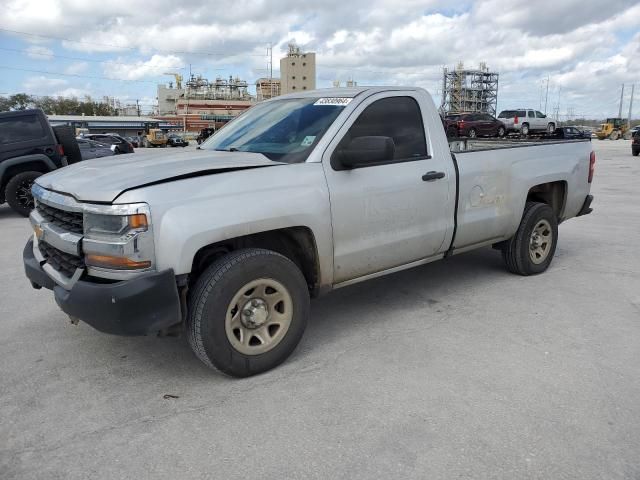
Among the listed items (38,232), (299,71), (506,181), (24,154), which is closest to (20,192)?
(24,154)

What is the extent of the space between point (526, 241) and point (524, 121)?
36.6 meters

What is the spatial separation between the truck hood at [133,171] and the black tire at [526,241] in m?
2.90

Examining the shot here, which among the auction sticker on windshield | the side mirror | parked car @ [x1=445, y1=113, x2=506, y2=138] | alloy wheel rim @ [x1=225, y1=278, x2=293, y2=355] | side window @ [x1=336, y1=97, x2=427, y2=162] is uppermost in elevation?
parked car @ [x1=445, y1=113, x2=506, y2=138]

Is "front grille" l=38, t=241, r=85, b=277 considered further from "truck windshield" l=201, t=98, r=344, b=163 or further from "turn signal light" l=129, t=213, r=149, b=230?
"truck windshield" l=201, t=98, r=344, b=163

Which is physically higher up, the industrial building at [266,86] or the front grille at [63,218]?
the industrial building at [266,86]

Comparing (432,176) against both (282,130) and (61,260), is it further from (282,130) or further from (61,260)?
(61,260)

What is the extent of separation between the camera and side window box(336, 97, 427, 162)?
3.91 metres

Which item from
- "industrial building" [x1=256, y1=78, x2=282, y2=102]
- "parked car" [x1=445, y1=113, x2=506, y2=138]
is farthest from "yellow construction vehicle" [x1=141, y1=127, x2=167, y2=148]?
"industrial building" [x1=256, y1=78, x2=282, y2=102]

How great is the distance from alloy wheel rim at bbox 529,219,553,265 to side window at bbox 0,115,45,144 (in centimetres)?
895

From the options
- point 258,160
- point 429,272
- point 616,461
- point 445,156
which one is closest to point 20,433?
point 258,160

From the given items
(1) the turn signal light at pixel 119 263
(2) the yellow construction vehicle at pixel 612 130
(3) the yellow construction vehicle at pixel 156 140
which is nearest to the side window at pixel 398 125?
(1) the turn signal light at pixel 119 263

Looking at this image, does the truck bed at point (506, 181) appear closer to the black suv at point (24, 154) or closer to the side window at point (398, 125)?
the side window at point (398, 125)

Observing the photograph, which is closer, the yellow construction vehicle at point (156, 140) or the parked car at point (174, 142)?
the yellow construction vehicle at point (156, 140)

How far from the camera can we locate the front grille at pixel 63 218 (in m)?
3.11
